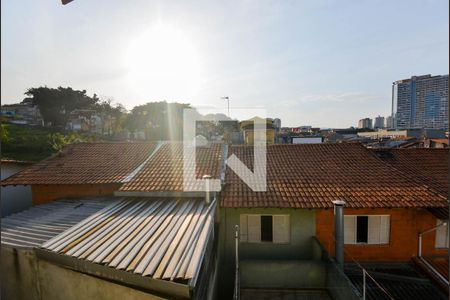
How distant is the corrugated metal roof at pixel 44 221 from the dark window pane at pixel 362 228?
26.3ft

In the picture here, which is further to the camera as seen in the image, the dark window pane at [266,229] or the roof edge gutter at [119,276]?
the dark window pane at [266,229]

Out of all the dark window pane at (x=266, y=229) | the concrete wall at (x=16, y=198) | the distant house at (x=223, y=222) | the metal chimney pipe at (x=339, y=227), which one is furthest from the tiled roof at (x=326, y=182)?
the concrete wall at (x=16, y=198)

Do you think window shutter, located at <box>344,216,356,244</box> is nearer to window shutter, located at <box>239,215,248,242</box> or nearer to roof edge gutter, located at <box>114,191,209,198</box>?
window shutter, located at <box>239,215,248,242</box>

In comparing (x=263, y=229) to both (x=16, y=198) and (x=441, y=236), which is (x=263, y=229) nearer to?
(x=441, y=236)

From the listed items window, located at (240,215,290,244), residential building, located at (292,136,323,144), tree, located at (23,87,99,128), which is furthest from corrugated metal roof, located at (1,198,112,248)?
tree, located at (23,87,99,128)

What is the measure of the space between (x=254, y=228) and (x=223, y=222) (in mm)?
1015

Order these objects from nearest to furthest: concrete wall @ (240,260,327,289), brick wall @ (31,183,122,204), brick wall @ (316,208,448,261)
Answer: concrete wall @ (240,260,327,289)
brick wall @ (316,208,448,261)
brick wall @ (31,183,122,204)

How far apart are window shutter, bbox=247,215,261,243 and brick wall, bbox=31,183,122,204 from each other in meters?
4.86

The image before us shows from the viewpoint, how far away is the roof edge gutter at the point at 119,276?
12.6 ft

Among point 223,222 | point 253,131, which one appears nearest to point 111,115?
point 253,131

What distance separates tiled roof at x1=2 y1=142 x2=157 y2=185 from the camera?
30.6ft

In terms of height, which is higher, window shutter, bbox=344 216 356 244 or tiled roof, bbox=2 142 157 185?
tiled roof, bbox=2 142 157 185

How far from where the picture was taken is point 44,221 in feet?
22.1

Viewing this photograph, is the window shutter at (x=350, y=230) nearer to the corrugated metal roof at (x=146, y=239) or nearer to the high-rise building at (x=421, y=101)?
the corrugated metal roof at (x=146, y=239)
